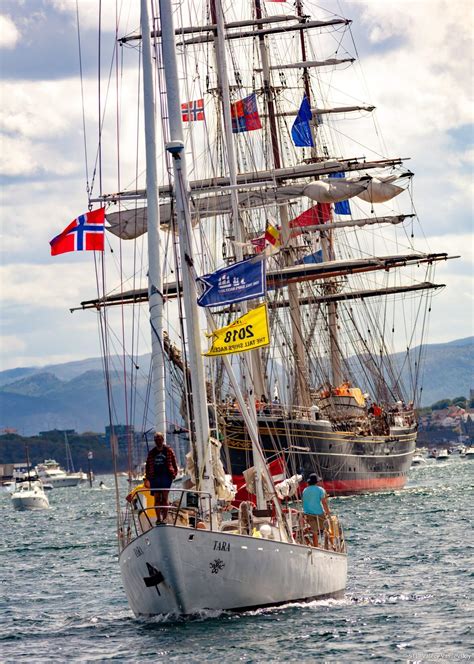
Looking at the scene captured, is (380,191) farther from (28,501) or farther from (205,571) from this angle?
(28,501)

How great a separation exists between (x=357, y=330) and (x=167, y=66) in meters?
64.1

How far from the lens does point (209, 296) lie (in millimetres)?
29031

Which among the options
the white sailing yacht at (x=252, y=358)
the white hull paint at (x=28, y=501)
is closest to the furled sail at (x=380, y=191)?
the white sailing yacht at (x=252, y=358)

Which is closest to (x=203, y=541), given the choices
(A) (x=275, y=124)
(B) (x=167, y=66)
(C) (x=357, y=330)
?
(B) (x=167, y=66)

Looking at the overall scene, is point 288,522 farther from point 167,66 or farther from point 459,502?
point 459,502

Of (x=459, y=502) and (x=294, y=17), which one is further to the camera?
(x=294, y=17)

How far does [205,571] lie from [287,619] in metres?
1.93

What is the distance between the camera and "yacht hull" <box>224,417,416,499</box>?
7175 centimetres

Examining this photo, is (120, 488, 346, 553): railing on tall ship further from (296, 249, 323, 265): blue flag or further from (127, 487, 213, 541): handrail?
(296, 249, 323, 265): blue flag

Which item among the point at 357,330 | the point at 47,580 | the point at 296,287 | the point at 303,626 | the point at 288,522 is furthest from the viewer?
the point at 357,330

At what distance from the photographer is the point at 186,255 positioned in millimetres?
28000

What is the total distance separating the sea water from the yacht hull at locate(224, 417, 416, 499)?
23.8 m

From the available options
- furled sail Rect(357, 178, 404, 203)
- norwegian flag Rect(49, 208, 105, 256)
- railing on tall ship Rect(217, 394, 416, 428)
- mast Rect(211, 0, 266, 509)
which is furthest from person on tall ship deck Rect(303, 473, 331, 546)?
furled sail Rect(357, 178, 404, 203)

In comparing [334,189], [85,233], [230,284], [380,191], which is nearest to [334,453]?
[380,191]
